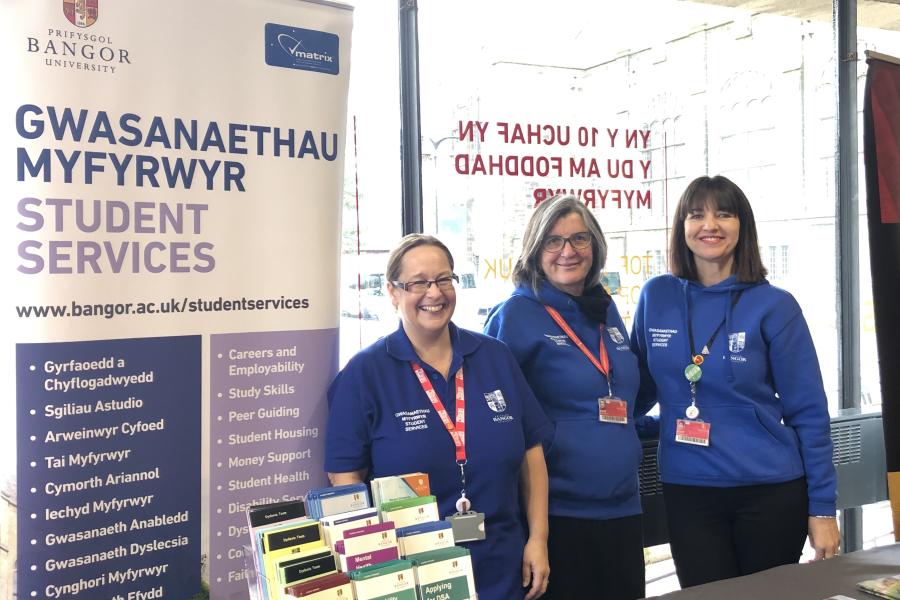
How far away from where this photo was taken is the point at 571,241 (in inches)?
90.9

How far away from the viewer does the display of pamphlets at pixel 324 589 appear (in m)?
1.24

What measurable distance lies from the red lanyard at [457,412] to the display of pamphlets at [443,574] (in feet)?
2.04

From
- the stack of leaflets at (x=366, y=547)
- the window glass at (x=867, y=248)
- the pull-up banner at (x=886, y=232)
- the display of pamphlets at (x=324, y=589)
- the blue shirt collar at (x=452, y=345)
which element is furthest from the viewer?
the window glass at (x=867, y=248)

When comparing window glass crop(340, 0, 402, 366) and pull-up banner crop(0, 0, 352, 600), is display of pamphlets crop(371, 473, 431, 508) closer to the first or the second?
pull-up banner crop(0, 0, 352, 600)

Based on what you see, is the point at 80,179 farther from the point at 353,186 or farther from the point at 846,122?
the point at 846,122

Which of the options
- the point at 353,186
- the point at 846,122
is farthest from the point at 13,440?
the point at 846,122

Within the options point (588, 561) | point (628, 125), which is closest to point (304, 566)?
point (588, 561)

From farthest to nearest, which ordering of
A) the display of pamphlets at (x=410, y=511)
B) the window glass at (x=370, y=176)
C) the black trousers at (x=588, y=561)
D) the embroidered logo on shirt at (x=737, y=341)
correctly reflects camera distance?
the window glass at (x=370, y=176), the embroidered logo on shirt at (x=737, y=341), the black trousers at (x=588, y=561), the display of pamphlets at (x=410, y=511)

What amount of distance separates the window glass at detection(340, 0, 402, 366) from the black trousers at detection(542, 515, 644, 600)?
1059 mm

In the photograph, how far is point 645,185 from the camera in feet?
11.2

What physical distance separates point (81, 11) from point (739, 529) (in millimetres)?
2324

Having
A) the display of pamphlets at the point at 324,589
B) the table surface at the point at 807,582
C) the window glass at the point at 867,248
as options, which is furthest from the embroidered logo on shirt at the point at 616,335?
the window glass at the point at 867,248

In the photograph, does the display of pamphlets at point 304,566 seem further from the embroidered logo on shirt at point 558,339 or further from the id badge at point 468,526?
the embroidered logo on shirt at point 558,339

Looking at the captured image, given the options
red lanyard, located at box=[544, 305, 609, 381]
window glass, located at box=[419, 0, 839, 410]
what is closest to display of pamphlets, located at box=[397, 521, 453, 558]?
red lanyard, located at box=[544, 305, 609, 381]
